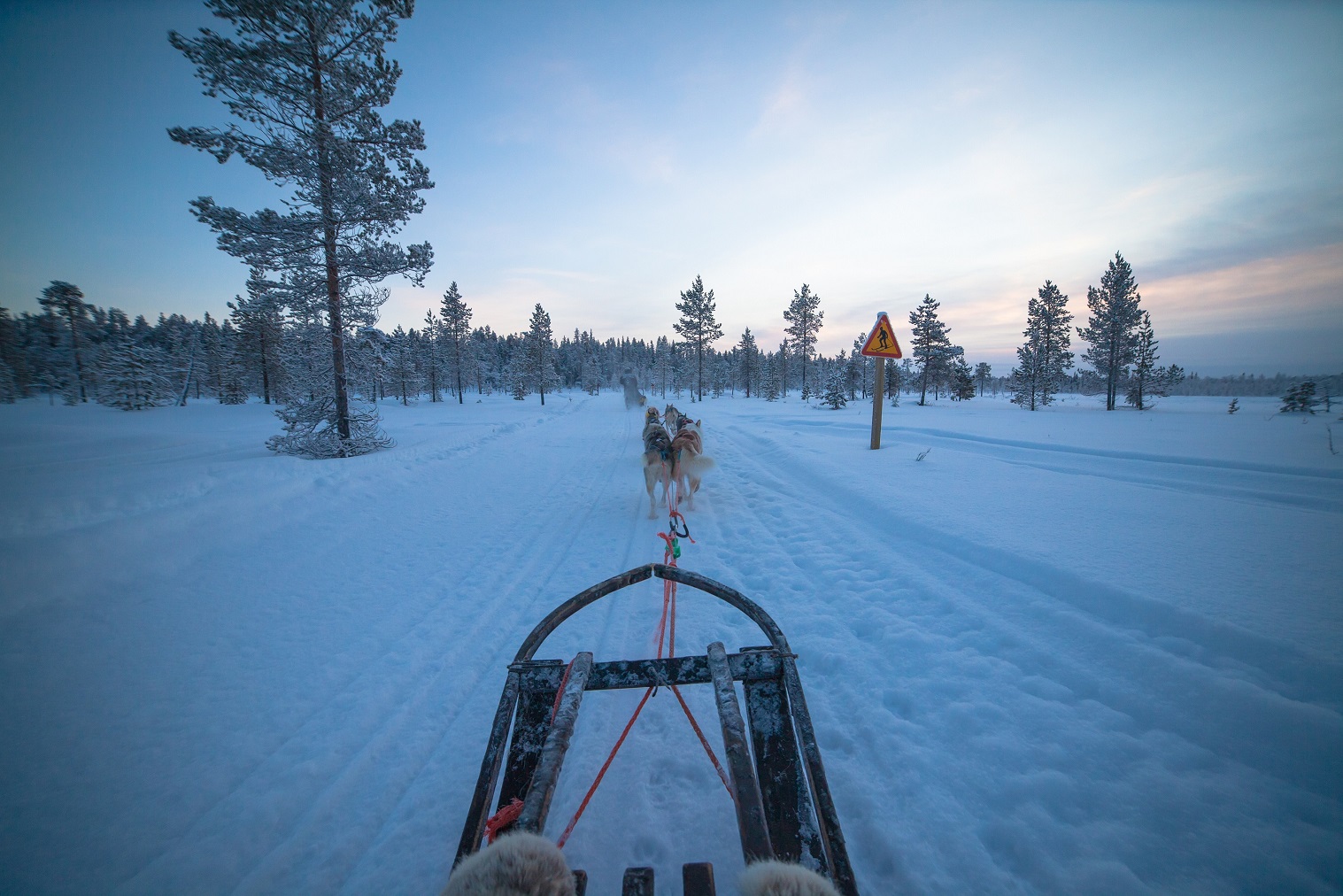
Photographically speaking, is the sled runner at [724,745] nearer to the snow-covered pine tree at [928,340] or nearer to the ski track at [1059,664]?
the ski track at [1059,664]

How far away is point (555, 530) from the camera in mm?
6051

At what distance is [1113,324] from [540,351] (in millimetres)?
45259

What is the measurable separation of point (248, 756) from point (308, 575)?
9.05 feet

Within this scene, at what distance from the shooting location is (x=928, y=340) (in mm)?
35500

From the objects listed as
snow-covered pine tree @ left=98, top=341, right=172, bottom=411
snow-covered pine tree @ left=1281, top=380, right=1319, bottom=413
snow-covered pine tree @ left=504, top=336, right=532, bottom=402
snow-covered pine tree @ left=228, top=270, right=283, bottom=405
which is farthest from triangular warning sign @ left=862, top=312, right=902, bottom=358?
snow-covered pine tree @ left=98, top=341, right=172, bottom=411

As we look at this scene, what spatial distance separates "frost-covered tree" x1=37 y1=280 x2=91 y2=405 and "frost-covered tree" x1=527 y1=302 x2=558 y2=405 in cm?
3373

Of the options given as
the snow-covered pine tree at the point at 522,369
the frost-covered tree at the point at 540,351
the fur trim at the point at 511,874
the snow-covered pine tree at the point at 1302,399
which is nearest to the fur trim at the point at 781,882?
the fur trim at the point at 511,874

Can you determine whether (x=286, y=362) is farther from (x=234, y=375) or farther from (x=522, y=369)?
(x=234, y=375)

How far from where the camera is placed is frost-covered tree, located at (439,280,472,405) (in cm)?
4538

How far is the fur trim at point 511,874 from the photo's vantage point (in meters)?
1.13

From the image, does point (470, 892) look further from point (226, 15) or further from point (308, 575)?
point (226, 15)

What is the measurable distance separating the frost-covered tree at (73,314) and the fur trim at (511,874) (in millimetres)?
56152

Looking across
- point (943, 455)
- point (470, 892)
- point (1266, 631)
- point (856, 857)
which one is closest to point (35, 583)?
point (470, 892)

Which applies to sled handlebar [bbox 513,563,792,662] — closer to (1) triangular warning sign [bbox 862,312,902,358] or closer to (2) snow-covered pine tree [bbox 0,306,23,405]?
(1) triangular warning sign [bbox 862,312,902,358]
